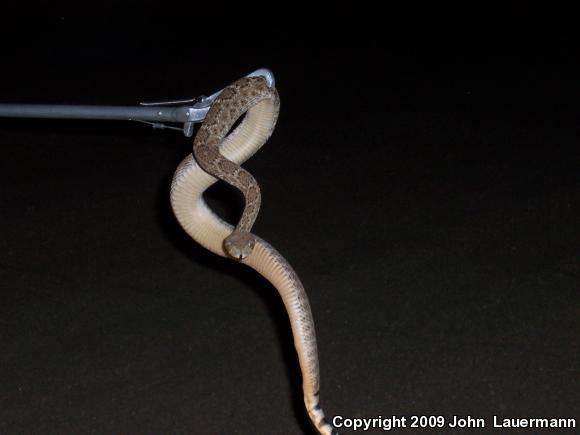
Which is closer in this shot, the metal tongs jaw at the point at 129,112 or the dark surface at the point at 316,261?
the metal tongs jaw at the point at 129,112

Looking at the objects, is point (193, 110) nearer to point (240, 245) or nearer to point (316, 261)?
point (240, 245)

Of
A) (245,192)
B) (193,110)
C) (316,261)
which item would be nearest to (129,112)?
(193,110)

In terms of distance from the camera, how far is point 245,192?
84.4 inches

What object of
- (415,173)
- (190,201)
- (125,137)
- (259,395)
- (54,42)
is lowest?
(54,42)

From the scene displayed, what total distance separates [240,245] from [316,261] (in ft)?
12.9

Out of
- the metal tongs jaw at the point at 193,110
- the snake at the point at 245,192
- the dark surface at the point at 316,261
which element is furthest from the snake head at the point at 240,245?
the dark surface at the point at 316,261

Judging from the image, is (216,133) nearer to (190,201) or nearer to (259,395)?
(190,201)

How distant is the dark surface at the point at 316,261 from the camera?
4547mm

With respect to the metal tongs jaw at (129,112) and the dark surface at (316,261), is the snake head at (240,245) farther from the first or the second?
the dark surface at (316,261)

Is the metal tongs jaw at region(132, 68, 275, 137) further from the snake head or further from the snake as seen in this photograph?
the snake head

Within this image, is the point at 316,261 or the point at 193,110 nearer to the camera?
the point at 193,110

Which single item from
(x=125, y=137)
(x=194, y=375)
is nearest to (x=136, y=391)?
(x=194, y=375)

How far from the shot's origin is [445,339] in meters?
4.94

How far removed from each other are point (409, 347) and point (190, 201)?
2991 millimetres
